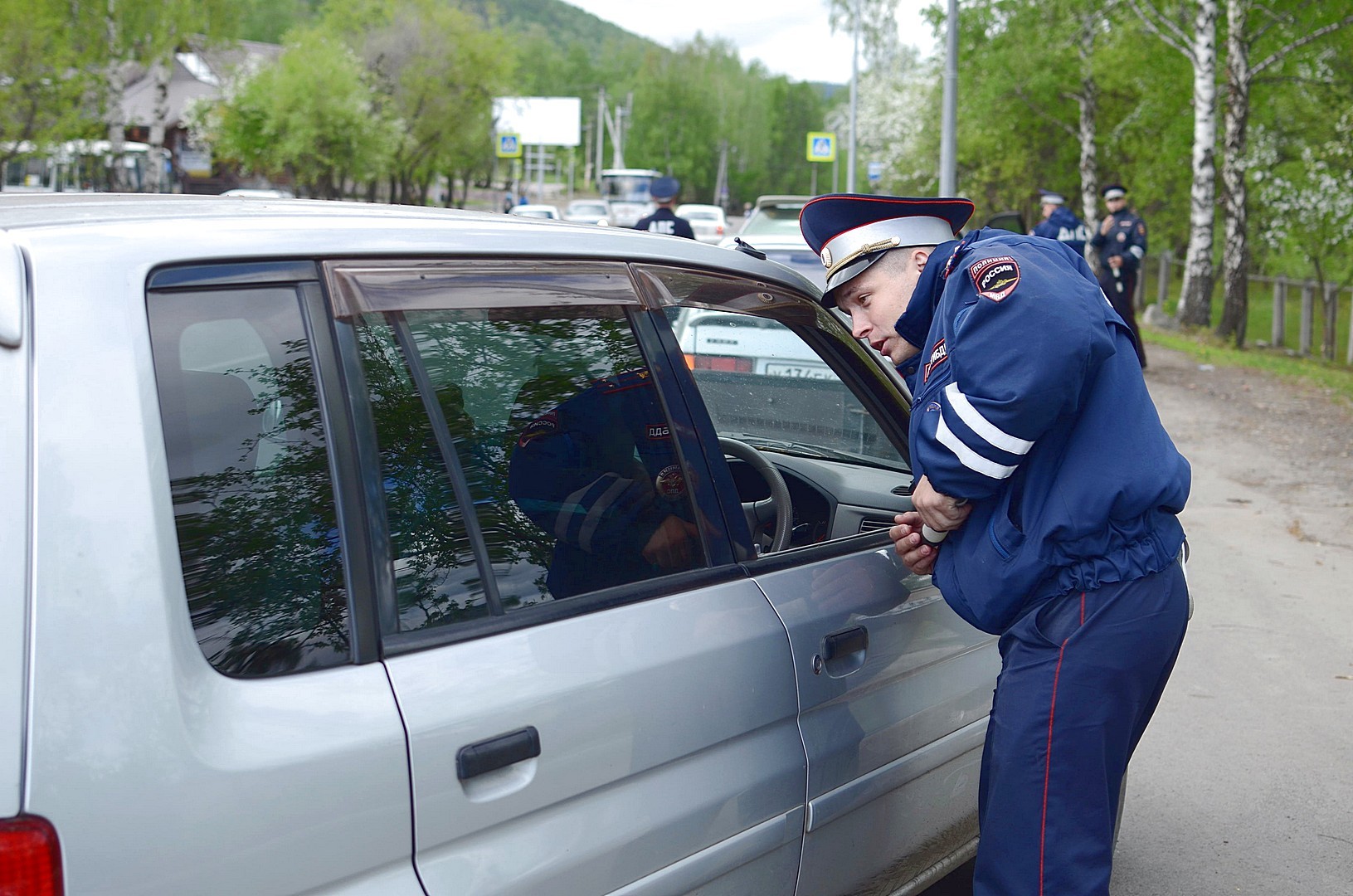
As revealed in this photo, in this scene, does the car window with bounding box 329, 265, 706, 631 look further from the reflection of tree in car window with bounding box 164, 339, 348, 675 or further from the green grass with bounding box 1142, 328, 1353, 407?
the green grass with bounding box 1142, 328, 1353, 407

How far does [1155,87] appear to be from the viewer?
892 inches

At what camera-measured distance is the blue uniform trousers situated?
86.2 inches

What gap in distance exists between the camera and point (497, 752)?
5.57 ft

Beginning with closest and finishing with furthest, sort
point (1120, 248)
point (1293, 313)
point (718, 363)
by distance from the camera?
1. point (718, 363)
2. point (1120, 248)
3. point (1293, 313)

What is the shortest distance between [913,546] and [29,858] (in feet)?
5.45

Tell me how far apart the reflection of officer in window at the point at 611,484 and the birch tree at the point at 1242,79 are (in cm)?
1823

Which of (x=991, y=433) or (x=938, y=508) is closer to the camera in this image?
(x=991, y=433)

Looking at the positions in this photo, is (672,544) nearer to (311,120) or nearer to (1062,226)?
(1062,226)

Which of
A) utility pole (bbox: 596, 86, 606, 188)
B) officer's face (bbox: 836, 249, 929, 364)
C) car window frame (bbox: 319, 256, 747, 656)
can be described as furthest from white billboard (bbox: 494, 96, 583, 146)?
car window frame (bbox: 319, 256, 747, 656)

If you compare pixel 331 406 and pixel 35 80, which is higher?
pixel 35 80

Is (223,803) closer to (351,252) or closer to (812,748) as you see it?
(351,252)

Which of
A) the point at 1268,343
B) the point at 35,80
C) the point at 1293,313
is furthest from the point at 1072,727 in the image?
the point at 35,80

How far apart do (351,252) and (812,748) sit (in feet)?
4.08

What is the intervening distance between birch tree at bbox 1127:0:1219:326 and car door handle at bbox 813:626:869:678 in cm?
1774
